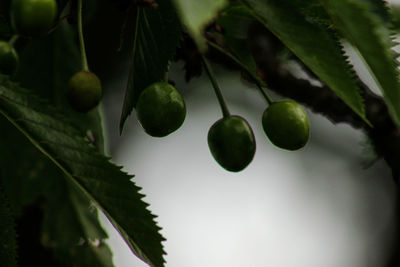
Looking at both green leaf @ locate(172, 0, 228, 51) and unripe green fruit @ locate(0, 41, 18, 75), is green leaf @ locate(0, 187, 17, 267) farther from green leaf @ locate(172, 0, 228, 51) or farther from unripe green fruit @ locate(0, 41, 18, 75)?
green leaf @ locate(172, 0, 228, 51)

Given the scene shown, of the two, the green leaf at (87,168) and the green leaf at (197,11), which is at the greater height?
the green leaf at (197,11)

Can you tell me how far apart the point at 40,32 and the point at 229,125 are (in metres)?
0.31

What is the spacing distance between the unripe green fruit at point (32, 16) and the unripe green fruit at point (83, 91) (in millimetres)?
98

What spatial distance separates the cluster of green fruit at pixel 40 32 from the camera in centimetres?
74

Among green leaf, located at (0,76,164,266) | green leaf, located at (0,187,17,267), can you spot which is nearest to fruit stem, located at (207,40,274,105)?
green leaf, located at (0,76,164,266)

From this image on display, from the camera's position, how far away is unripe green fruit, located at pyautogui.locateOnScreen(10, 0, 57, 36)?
29.1 inches

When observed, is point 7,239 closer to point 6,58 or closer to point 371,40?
point 6,58

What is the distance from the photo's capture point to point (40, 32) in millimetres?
773

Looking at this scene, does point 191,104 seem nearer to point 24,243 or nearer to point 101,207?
point 24,243

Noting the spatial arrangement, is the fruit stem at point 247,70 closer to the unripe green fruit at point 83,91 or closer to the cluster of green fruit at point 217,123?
the cluster of green fruit at point 217,123

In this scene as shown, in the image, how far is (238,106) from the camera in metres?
2.98

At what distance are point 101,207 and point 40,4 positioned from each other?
0.28 m

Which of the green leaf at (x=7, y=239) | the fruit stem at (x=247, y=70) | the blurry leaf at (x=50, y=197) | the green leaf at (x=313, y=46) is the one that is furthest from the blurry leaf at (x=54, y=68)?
the green leaf at (x=313, y=46)

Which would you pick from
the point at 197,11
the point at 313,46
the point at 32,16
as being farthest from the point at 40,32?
the point at 197,11
